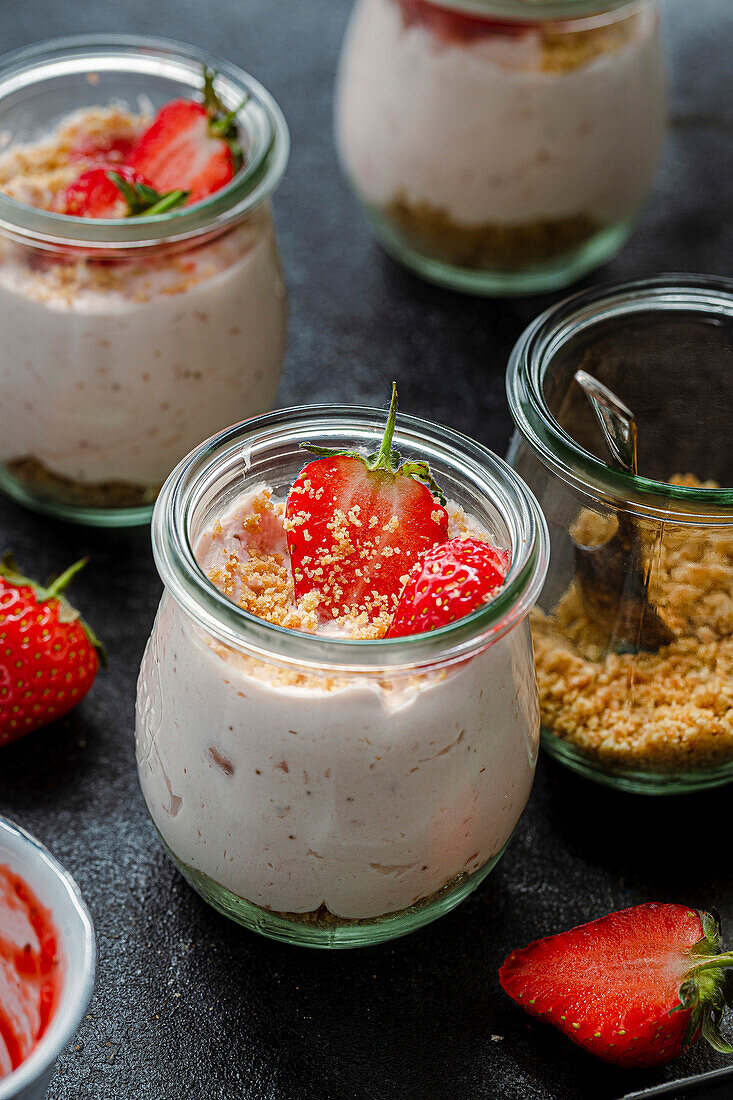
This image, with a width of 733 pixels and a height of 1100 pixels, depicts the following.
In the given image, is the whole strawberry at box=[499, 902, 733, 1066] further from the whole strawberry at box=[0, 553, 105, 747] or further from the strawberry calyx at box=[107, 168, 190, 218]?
the strawberry calyx at box=[107, 168, 190, 218]

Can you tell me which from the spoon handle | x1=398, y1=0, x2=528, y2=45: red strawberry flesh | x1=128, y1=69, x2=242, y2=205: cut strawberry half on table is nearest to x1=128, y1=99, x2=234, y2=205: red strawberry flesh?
x1=128, y1=69, x2=242, y2=205: cut strawberry half on table

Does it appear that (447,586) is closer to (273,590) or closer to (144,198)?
(273,590)

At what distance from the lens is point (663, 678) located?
90 centimetres

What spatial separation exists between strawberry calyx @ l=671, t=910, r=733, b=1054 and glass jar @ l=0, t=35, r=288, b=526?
58 cm

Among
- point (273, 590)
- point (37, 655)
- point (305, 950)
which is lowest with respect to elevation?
point (305, 950)

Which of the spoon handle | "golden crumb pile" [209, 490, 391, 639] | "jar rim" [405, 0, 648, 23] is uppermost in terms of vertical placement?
"jar rim" [405, 0, 648, 23]

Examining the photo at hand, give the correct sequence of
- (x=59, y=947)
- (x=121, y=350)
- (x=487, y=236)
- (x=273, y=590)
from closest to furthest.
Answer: (x=59, y=947) → (x=273, y=590) → (x=121, y=350) → (x=487, y=236)

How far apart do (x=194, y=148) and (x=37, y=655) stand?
1.48 feet

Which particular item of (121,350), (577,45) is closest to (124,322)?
(121,350)

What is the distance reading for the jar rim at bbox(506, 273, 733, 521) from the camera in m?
0.83

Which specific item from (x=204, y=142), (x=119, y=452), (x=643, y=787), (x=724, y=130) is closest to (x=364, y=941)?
(x=643, y=787)

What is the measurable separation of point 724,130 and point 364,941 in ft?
3.98

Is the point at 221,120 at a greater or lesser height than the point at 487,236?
greater

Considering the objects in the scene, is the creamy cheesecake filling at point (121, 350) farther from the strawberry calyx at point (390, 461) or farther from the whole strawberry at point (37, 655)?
the strawberry calyx at point (390, 461)
